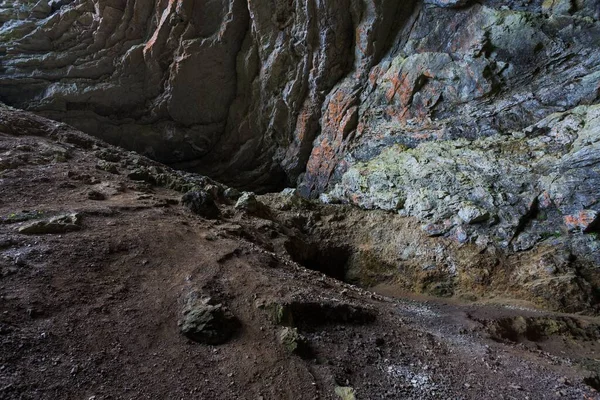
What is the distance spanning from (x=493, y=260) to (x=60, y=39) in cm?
2024

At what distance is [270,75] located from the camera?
54.1 feet

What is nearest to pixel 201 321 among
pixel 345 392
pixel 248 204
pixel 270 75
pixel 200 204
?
pixel 345 392

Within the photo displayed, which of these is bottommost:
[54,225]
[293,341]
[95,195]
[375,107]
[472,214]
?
[95,195]

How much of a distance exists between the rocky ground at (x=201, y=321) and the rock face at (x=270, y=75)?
676 cm

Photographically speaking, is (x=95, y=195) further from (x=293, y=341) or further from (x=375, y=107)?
(x=375, y=107)

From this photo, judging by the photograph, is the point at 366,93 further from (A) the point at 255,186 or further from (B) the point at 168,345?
(B) the point at 168,345

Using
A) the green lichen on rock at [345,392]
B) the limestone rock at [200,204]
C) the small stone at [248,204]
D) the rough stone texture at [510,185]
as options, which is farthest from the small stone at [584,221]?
the limestone rock at [200,204]

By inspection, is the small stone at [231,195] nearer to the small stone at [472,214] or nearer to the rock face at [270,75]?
the rock face at [270,75]

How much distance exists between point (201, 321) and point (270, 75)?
14021mm

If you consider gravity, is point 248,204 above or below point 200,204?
below

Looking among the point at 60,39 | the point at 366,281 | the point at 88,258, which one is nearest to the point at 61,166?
the point at 88,258

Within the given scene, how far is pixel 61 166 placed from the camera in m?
8.59

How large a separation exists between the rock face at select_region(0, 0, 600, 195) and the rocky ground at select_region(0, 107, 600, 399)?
22.2 ft

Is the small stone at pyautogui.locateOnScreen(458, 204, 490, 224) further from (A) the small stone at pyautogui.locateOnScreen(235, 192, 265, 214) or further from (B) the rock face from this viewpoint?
(A) the small stone at pyautogui.locateOnScreen(235, 192, 265, 214)
